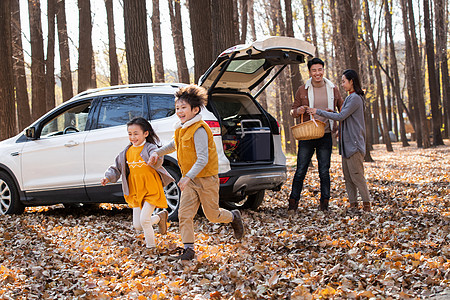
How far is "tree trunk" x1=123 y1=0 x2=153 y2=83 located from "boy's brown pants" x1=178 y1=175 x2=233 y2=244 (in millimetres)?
5645

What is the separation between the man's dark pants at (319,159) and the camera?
296 inches

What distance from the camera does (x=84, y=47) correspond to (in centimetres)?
1473

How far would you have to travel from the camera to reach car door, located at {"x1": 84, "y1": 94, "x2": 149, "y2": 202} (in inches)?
287

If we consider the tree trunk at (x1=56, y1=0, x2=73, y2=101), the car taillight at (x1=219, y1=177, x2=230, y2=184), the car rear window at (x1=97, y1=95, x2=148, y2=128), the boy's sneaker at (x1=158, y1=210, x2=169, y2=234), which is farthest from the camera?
the tree trunk at (x1=56, y1=0, x2=73, y2=101)

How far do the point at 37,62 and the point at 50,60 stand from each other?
82 centimetres

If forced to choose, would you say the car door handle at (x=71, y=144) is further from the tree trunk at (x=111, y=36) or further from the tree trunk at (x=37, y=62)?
the tree trunk at (x=111, y=36)

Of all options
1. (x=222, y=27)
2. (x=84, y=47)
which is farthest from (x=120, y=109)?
(x=84, y=47)

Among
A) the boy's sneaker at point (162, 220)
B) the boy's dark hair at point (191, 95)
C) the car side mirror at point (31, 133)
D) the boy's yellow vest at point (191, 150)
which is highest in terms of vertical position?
the boy's dark hair at point (191, 95)

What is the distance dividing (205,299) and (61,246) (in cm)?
266

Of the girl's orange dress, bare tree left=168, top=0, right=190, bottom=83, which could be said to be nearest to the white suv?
the girl's orange dress

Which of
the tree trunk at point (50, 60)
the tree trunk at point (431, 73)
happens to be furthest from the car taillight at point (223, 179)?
the tree trunk at point (431, 73)

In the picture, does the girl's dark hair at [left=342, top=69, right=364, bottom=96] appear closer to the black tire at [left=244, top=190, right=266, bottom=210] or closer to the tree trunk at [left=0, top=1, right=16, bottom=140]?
the black tire at [left=244, top=190, right=266, bottom=210]

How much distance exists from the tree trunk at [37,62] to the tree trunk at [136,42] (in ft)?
18.5

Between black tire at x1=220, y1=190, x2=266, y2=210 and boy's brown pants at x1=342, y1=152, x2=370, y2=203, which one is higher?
boy's brown pants at x1=342, y1=152, x2=370, y2=203
